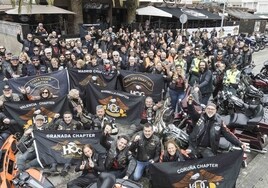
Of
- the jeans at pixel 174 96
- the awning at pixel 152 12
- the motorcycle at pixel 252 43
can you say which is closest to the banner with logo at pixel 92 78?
the jeans at pixel 174 96

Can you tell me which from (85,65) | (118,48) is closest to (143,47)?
(118,48)

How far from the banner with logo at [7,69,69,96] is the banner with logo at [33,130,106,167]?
8.36 ft

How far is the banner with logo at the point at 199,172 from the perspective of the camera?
5.03 meters

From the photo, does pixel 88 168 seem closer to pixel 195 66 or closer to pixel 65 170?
pixel 65 170

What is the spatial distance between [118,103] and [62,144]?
101 inches

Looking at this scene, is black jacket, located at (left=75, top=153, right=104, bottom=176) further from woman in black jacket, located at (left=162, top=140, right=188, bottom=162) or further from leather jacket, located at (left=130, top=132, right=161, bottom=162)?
woman in black jacket, located at (left=162, top=140, right=188, bottom=162)

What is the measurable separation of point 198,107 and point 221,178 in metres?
1.99

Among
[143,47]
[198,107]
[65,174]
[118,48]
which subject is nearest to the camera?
[65,174]

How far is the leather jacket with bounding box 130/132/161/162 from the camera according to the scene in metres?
5.73

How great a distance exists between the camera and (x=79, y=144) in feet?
20.8

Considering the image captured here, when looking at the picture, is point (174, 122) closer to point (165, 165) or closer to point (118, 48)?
point (165, 165)

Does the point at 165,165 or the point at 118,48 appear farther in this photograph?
the point at 118,48

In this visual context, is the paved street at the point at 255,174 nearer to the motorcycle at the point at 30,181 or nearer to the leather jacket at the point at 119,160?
the leather jacket at the point at 119,160

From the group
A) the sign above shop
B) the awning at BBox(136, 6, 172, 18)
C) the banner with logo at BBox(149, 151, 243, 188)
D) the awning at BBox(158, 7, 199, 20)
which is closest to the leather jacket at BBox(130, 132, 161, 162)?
the banner with logo at BBox(149, 151, 243, 188)
